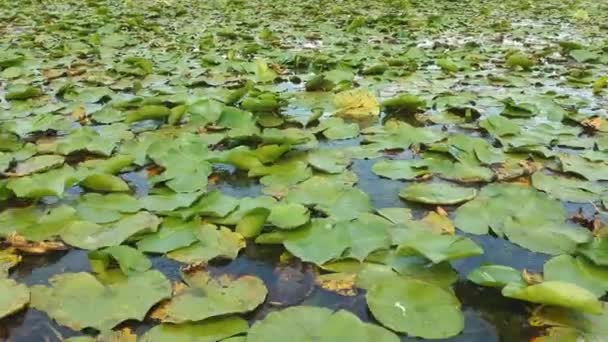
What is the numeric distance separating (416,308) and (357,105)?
1.36 m

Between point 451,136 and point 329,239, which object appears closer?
point 329,239

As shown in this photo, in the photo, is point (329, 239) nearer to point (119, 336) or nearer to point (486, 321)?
point (486, 321)

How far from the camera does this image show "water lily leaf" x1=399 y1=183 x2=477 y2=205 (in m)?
1.49

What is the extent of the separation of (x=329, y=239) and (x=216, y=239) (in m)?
0.26

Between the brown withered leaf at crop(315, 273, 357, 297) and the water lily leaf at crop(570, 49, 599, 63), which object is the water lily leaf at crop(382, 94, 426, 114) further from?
the water lily leaf at crop(570, 49, 599, 63)

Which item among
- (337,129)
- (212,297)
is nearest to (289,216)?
(212,297)

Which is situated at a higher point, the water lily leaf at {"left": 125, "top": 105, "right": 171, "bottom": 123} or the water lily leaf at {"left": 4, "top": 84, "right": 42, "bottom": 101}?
the water lily leaf at {"left": 125, "top": 105, "right": 171, "bottom": 123}

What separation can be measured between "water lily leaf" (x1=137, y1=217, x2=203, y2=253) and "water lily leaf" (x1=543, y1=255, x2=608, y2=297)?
777 millimetres

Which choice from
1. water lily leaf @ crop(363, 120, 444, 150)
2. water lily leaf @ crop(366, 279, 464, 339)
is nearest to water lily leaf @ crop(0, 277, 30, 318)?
water lily leaf @ crop(366, 279, 464, 339)

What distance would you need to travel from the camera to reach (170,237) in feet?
4.26

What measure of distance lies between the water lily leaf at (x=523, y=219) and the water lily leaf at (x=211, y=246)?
1.81 feet

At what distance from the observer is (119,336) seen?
Result: 0.99 metres

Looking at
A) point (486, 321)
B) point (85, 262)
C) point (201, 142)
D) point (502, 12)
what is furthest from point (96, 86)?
point (502, 12)

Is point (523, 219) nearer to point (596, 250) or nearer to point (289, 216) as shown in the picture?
point (596, 250)
